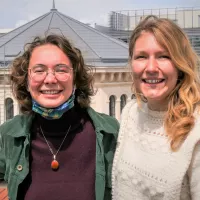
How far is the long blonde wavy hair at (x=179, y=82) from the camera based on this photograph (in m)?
2.34

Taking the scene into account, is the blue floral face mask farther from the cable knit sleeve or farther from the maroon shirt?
the cable knit sleeve

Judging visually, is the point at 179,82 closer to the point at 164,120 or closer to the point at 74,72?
the point at 164,120

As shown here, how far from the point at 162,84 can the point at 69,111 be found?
73 centimetres

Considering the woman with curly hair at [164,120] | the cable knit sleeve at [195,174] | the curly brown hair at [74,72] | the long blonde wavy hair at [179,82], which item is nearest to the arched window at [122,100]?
the curly brown hair at [74,72]

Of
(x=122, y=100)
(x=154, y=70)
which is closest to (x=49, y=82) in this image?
(x=154, y=70)

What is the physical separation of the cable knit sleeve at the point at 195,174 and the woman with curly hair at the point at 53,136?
671mm

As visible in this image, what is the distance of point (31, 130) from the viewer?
297 cm

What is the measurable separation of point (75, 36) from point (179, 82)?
104ft

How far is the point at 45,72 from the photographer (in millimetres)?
2809

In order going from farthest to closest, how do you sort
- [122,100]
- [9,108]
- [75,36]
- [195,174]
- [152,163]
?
[122,100]
[75,36]
[9,108]
[152,163]
[195,174]

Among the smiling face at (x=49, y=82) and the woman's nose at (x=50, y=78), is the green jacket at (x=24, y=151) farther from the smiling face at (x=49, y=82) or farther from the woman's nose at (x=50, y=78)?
the woman's nose at (x=50, y=78)

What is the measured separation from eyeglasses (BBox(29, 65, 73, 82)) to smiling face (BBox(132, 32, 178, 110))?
493mm

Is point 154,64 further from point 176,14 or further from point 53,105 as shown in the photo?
point 176,14

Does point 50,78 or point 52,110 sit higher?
point 50,78
